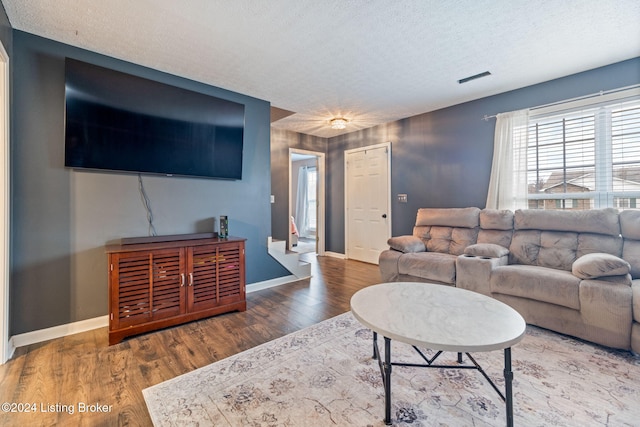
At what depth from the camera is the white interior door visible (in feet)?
15.4

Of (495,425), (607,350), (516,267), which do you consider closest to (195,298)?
(495,425)

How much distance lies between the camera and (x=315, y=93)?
132 inches

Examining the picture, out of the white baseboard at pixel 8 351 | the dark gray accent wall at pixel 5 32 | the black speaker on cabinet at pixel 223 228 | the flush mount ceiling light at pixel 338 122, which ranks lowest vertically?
the white baseboard at pixel 8 351

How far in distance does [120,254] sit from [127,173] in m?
0.89

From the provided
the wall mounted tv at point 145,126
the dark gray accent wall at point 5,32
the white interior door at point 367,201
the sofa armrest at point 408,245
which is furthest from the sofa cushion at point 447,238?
the dark gray accent wall at point 5,32

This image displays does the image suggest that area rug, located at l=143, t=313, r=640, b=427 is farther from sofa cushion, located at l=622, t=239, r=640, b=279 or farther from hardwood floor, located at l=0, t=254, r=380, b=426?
sofa cushion, located at l=622, t=239, r=640, b=279

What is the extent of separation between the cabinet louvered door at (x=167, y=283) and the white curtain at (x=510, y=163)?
11.7 feet

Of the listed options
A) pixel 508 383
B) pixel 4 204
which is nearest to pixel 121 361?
pixel 4 204

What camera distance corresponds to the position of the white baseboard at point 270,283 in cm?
344

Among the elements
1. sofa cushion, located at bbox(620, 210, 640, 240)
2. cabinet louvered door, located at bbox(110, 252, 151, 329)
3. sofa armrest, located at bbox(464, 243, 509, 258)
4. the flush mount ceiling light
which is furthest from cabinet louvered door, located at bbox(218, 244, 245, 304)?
sofa cushion, located at bbox(620, 210, 640, 240)

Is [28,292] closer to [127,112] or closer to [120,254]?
[120,254]

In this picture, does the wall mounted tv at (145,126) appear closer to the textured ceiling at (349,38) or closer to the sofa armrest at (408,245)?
the textured ceiling at (349,38)

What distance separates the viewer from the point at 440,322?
138 centimetres

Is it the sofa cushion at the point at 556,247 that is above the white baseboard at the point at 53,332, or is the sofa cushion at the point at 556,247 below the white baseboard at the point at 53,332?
above
